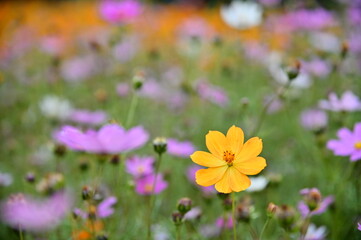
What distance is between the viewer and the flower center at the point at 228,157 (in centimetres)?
53

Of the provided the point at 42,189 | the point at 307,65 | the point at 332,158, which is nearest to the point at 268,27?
the point at 307,65

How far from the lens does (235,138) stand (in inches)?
20.8

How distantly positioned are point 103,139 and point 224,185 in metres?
0.17

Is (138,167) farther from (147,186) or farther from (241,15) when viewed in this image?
(241,15)

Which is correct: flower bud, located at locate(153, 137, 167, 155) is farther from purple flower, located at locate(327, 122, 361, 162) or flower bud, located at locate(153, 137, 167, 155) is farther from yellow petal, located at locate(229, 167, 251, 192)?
purple flower, located at locate(327, 122, 361, 162)

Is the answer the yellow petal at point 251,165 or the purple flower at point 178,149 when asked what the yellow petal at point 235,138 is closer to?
the yellow petal at point 251,165

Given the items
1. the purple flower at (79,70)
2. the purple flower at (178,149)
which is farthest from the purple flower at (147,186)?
the purple flower at (79,70)

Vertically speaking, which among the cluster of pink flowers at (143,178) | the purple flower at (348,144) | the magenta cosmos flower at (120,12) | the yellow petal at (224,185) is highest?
the yellow petal at (224,185)

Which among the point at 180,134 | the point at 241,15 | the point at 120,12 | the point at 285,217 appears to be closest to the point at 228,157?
the point at 285,217

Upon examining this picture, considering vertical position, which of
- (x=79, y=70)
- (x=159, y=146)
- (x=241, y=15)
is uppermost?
(x=159, y=146)

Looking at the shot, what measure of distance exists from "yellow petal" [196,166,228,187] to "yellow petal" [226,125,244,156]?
3cm

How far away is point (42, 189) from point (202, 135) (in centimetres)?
95

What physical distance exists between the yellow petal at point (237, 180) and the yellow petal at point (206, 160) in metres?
0.02

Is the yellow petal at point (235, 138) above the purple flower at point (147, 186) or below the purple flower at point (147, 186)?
above
